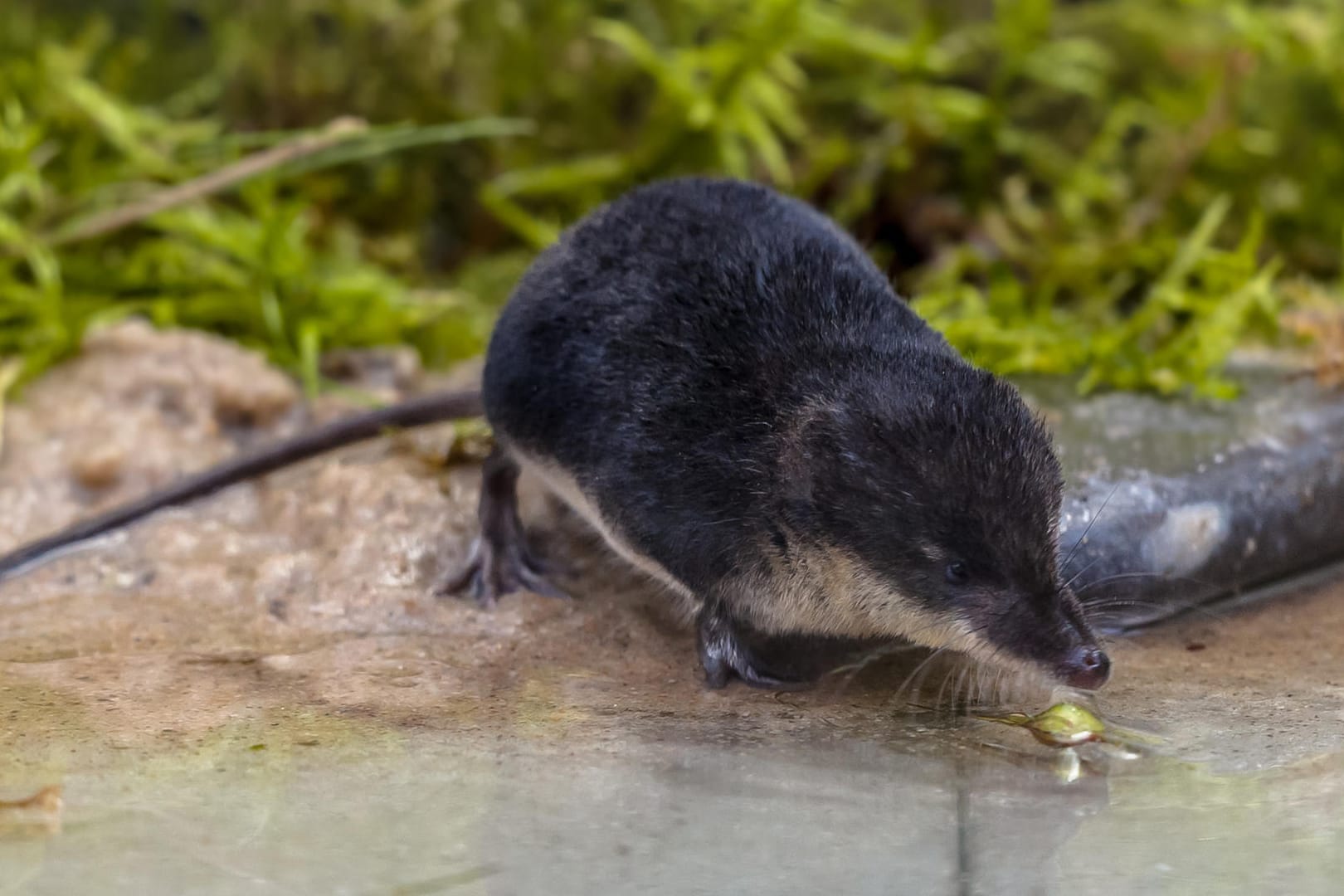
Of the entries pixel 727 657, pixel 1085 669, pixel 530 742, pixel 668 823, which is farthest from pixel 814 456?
pixel 668 823

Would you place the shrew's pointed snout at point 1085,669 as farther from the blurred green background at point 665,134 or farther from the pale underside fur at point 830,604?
the blurred green background at point 665,134

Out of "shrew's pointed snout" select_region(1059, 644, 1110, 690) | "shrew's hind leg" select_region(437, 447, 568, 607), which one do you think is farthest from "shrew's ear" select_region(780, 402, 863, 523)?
"shrew's hind leg" select_region(437, 447, 568, 607)

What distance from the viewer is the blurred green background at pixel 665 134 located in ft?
17.7

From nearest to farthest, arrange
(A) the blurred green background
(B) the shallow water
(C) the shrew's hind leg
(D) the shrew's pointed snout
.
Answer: (B) the shallow water
(D) the shrew's pointed snout
(C) the shrew's hind leg
(A) the blurred green background

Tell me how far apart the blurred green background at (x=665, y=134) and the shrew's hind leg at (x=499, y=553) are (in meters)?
1.58

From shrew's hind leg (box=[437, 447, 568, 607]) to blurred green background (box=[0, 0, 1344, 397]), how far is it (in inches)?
62.0

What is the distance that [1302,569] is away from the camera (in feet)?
12.0

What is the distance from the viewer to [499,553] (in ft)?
11.9

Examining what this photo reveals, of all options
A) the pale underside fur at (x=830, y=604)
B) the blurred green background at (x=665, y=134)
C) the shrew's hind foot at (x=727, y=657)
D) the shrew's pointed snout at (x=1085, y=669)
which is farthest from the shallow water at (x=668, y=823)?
the blurred green background at (x=665, y=134)

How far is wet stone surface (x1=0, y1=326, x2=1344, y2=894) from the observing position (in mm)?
1915

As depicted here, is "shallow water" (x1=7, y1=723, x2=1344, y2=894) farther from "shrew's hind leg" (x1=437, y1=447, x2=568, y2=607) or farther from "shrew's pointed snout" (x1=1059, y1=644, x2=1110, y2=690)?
"shrew's hind leg" (x1=437, y1=447, x2=568, y2=607)

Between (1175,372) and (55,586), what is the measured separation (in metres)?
3.18

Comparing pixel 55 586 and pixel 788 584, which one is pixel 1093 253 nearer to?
pixel 788 584

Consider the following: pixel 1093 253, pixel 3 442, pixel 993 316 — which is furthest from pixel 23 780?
pixel 1093 253
